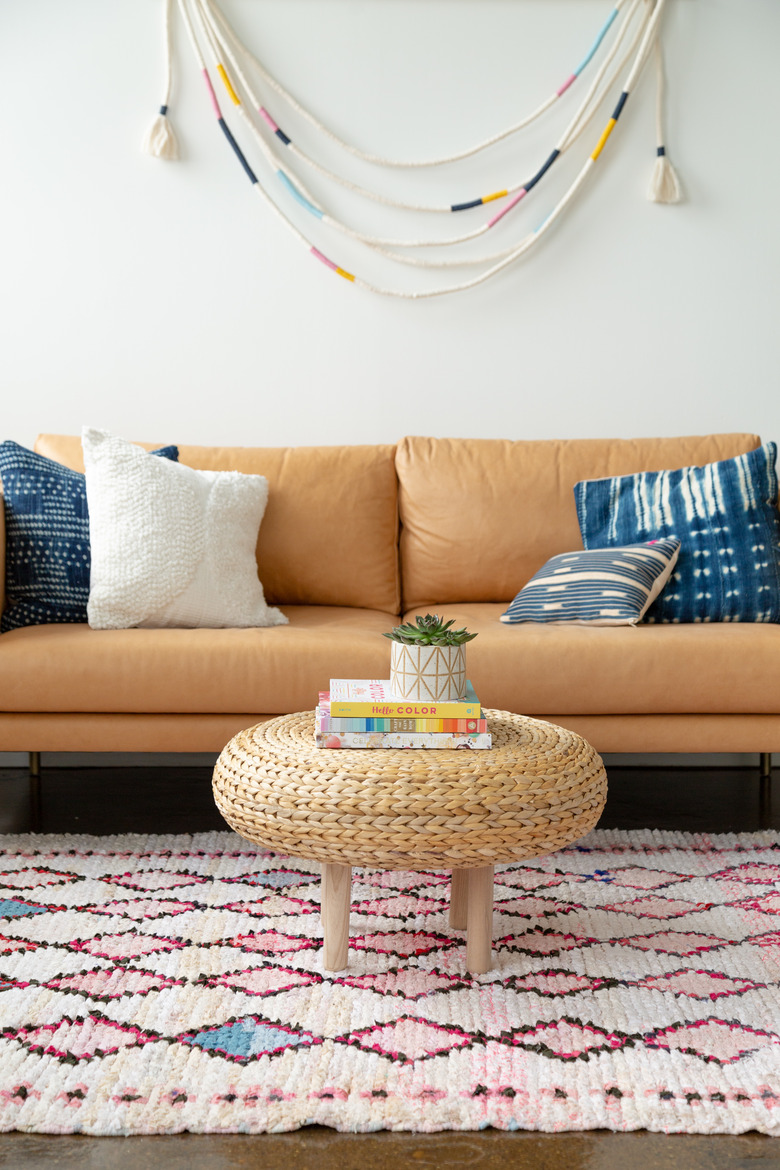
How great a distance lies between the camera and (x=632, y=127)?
2.80 metres

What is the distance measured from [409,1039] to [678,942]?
1.65 ft

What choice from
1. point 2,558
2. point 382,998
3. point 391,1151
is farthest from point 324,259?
point 391,1151

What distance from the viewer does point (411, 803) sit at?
3.81 ft

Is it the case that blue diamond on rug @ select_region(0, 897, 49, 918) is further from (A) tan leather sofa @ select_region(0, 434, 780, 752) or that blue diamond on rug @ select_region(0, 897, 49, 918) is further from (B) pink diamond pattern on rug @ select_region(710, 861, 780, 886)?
(B) pink diamond pattern on rug @ select_region(710, 861, 780, 886)

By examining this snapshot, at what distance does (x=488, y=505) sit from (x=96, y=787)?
1.24 metres

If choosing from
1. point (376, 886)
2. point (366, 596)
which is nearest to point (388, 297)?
point (366, 596)

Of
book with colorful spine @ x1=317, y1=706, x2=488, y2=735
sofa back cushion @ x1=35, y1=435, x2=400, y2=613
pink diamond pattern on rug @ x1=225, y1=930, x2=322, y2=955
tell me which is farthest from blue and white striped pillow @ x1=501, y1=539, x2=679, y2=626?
pink diamond pattern on rug @ x1=225, y1=930, x2=322, y2=955

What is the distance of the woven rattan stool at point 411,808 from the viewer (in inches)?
45.8

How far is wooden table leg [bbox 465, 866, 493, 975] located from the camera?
1.29 metres

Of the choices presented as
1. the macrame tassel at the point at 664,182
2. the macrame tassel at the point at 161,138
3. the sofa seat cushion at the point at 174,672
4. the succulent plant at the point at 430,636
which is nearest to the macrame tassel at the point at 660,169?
the macrame tassel at the point at 664,182

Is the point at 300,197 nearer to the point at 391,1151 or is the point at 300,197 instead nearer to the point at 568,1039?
the point at 568,1039

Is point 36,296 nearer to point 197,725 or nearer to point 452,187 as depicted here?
point 452,187

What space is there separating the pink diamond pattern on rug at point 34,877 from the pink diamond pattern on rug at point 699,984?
0.99 m

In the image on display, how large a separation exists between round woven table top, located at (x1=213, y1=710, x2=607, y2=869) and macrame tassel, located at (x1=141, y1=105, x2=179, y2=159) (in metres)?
2.14
